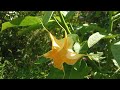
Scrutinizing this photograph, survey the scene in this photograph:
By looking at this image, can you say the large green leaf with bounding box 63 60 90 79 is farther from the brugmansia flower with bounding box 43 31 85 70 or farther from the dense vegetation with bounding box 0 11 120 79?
the brugmansia flower with bounding box 43 31 85 70

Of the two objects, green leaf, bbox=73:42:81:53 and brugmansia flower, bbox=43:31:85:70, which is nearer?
brugmansia flower, bbox=43:31:85:70

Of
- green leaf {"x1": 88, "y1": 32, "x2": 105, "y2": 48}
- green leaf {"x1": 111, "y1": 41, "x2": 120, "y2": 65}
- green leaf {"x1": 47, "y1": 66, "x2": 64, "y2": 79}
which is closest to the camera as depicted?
green leaf {"x1": 111, "y1": 41, "x2": 120, "y2": 65}

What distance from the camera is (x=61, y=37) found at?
252 cm

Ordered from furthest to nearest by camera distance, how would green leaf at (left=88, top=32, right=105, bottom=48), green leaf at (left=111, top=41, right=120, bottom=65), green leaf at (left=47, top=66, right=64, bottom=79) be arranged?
green leaf at (left=47, top=66, right=64, bottom=79)
green leaf at (left=88, top=32, right=105, bottom=48)
green leaf at (left=111, top=41, right=120, bottom=65)

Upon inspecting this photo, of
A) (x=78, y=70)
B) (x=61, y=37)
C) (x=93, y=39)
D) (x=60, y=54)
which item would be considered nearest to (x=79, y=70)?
(x=78, y=70)

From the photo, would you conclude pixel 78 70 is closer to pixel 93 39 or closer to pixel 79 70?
pixel 79 70

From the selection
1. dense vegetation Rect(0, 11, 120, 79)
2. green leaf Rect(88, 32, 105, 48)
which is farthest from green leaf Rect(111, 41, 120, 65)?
green leaf Rect(88, 32, 105, 48)

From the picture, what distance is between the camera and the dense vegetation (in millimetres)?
1202

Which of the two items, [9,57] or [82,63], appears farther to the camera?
[9,57]

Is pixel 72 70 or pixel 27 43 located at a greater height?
pixel 72 70

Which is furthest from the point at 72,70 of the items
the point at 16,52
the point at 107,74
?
the point at 16,52
